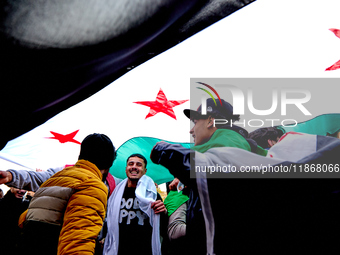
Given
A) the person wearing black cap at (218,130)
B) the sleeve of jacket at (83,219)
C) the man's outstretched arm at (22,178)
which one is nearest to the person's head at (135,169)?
the man's outstretched arm at (22,178)

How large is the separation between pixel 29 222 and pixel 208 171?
0.86 m

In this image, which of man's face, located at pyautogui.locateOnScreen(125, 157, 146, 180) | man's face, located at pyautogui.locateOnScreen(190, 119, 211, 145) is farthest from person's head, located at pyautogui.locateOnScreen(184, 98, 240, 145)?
man's face, located at pyautogui.locateOnScreen(125, 157, 146, 180)

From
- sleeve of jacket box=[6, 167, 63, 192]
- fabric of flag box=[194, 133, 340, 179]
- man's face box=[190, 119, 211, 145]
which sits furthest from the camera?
sleeve of jacket box=[6, 167, 63, 192]

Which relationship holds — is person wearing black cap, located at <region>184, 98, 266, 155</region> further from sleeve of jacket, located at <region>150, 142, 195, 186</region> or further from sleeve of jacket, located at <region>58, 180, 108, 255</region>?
sleeve of jacket, located at <region>58, 180, 108, 255</region>

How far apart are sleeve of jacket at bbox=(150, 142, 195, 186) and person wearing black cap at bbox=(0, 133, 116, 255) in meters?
0.38

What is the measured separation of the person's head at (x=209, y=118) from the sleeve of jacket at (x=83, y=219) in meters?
0.60

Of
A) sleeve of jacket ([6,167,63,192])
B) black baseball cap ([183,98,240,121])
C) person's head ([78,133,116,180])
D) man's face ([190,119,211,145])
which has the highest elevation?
black baseball cap ([183,98,240,121])

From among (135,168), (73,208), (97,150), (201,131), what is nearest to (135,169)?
(135,168)

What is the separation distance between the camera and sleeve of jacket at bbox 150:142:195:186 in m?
1.08

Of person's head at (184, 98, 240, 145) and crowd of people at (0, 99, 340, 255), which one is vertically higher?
person's head at (184, 98, 240, 145)

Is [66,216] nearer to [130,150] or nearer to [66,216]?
[66,216]

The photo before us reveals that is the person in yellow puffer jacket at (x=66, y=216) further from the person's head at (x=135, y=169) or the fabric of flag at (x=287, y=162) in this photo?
the person's head at (x=135, y=169)

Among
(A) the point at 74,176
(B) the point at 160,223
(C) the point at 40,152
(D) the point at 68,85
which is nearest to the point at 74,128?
(C) the point at 40,152

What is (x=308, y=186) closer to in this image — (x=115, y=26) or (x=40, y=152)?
(x=115, y=26)
